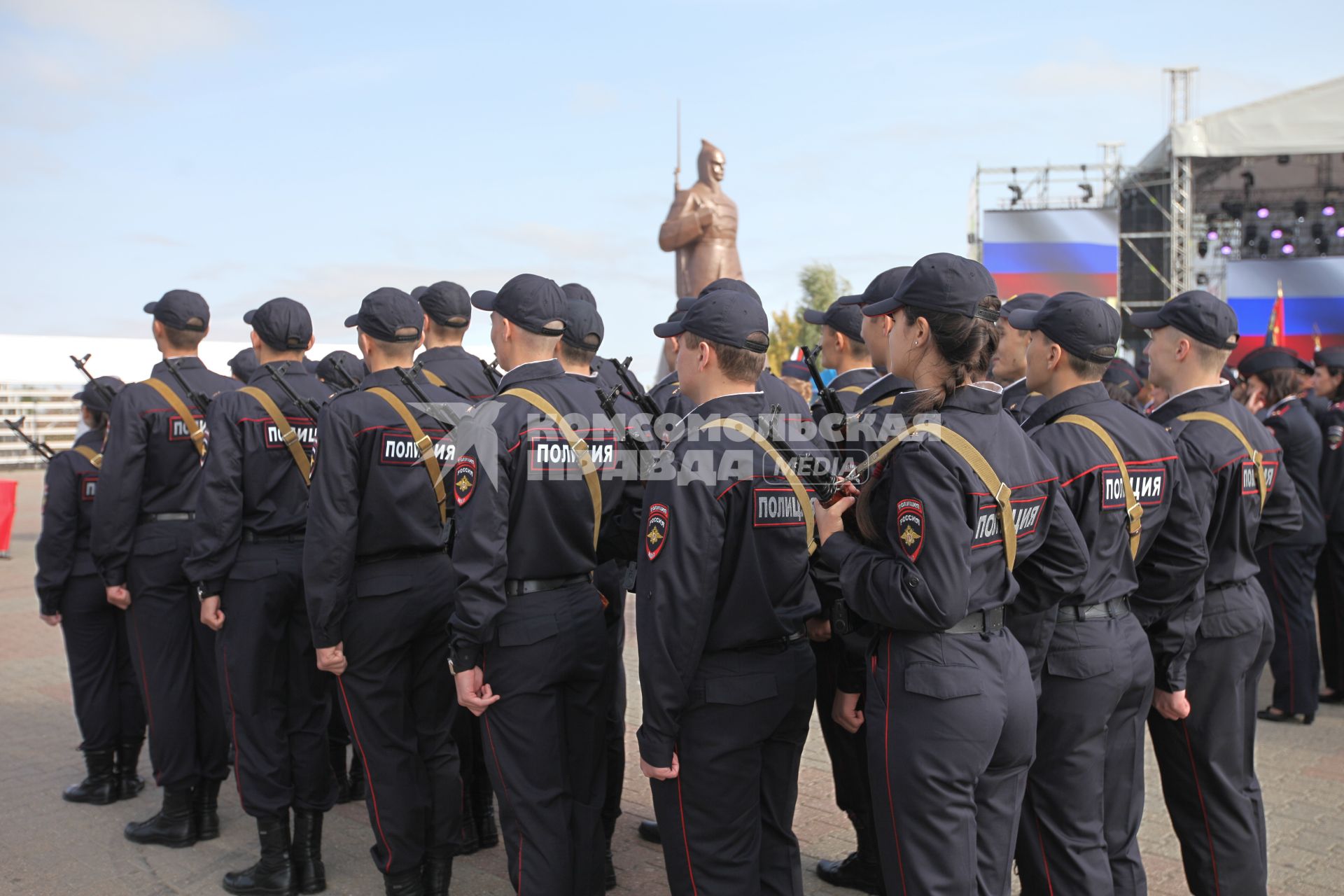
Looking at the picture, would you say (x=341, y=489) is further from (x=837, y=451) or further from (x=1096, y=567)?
(x=1096, y=567)

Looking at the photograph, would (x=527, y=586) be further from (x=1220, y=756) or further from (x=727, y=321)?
(x=1220, y=756)

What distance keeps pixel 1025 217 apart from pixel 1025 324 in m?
18.4

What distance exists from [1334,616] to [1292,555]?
0.91 metres

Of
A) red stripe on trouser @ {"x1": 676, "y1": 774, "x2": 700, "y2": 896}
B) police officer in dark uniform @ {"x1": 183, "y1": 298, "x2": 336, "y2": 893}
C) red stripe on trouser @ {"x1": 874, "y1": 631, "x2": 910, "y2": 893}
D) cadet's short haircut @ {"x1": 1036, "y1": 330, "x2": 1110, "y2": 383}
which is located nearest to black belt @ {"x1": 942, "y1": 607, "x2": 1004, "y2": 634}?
red stripe on trouser @ {"x1": 874, "y1": 631, "x2": 910, "y2": 893}

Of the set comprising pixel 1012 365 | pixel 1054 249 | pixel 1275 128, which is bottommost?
pixel 1012 365

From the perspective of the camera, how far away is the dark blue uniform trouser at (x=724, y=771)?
9.97 feet

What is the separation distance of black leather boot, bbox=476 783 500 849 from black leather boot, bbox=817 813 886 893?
1.50 meters

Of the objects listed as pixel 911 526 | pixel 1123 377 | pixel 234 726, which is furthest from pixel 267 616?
pixel 1123 377

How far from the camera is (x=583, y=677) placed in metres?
3.50

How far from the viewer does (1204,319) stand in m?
3.86

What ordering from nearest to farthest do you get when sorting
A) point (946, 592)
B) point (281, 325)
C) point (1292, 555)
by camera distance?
1. point (946, 592)
2. point (281, 325)
3. point (1292, 555)

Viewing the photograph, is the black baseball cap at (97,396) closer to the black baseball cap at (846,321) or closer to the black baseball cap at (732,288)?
the black baseball cap at (732,288)

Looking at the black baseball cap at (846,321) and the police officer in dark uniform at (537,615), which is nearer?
the police officer in dark uniform at (537,615)

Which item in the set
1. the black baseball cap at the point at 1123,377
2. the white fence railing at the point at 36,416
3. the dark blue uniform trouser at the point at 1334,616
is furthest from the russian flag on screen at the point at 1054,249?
the white fence railing at the point at 36,416
